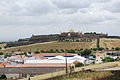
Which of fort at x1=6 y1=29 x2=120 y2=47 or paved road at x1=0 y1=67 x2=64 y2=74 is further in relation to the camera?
fort at x1=6 y1=29 x2=120 y2=47

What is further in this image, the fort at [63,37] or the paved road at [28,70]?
the fort at [63,37]

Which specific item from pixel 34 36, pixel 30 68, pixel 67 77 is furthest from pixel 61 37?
pixel 67 77

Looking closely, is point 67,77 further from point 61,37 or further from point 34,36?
point 34,36

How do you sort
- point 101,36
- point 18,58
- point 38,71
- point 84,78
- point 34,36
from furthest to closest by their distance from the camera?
point 34,36
point 101,36
point 18,58
point 38,71
point 84,78

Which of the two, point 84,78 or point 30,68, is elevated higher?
point 84,78

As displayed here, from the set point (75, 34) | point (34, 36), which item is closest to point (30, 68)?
point (75, 34)

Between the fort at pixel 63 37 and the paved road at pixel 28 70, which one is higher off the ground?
the fort at pixel 63 37

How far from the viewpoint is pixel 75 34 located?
107 metres

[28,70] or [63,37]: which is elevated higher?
[63,37]

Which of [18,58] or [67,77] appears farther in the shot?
[18,58]

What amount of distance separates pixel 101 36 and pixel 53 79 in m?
99.8

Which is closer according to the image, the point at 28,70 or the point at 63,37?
the point at 28,70

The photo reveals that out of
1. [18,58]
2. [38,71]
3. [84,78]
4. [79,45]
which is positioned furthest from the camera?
[79,45]

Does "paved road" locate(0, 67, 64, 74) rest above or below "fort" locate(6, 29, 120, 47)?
below
